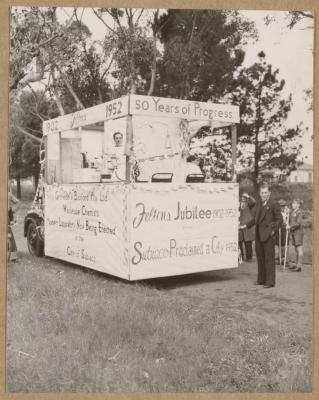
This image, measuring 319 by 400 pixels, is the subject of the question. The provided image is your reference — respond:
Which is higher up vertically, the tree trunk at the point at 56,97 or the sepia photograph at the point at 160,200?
the tree trunk at the point at 56,97

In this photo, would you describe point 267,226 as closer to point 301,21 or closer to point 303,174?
point 303,174

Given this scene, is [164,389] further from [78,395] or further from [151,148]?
[151,148]

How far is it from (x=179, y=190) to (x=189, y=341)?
118 inches

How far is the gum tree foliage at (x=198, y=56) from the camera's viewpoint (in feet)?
24.3

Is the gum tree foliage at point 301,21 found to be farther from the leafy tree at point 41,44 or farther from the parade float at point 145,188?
the parade float at point 145,188

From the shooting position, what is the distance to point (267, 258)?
7.92 meters

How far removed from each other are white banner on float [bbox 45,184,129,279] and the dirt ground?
15.4 inches

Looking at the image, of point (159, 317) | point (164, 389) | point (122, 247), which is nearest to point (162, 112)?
point (122, 247)

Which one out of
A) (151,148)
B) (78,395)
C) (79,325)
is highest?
(151,148)

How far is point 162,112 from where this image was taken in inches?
294

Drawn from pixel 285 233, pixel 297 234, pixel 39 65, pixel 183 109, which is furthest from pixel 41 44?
pixel 285 233

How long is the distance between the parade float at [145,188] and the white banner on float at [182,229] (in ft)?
0.05

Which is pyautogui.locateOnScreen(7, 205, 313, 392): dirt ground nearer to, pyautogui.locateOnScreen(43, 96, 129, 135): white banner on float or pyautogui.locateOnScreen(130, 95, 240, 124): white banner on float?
pyautogui.locateOnScreen(43, 96, 129, 135): white banner on float

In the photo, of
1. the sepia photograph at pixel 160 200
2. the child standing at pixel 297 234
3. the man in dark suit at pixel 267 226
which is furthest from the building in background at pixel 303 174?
the man in dark suit at pixel 267 226
